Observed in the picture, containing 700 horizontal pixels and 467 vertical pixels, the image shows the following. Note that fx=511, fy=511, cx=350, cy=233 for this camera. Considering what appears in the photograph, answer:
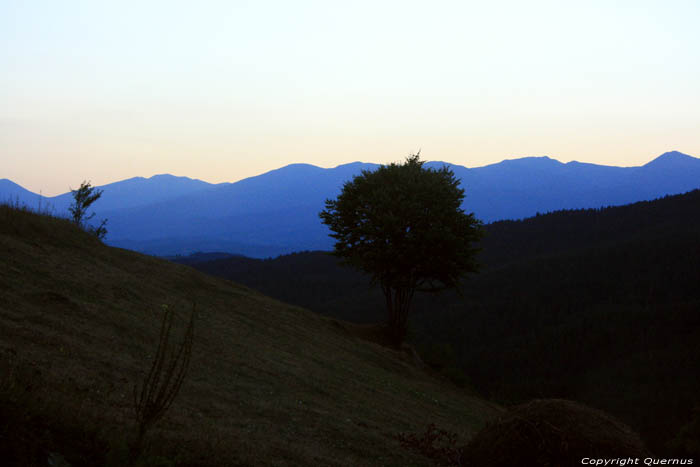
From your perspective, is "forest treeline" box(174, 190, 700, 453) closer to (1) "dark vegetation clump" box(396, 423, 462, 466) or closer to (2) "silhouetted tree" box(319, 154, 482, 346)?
(2) "silhouetted tree" box(319, 154, 482, 346)

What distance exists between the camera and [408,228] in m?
40.9

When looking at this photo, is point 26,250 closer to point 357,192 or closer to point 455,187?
point 357,192

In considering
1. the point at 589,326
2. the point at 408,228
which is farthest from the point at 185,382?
the point at 589,326

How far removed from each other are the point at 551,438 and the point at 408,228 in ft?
101

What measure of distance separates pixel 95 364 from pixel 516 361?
14503 cm

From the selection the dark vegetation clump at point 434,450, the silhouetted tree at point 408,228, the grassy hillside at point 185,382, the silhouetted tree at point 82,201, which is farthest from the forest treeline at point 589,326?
the dark vegetation clump at point 434,450

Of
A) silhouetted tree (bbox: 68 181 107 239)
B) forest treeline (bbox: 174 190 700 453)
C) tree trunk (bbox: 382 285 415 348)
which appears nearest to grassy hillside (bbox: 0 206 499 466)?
tree trunk (bbox: 382 285 415 348)

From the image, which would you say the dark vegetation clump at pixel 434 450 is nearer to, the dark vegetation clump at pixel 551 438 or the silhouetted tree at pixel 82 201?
the dark vegetation clump at pixel 551 438

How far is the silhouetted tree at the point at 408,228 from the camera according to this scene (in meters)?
39.5

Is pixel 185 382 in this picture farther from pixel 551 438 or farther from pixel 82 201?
pixel 82 201

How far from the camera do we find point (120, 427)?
916 centimetres

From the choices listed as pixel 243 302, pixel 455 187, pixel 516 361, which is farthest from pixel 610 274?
pixel 243 302

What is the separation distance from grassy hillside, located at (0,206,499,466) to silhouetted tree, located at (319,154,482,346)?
9.21 metres

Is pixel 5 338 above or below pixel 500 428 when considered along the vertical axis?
above
